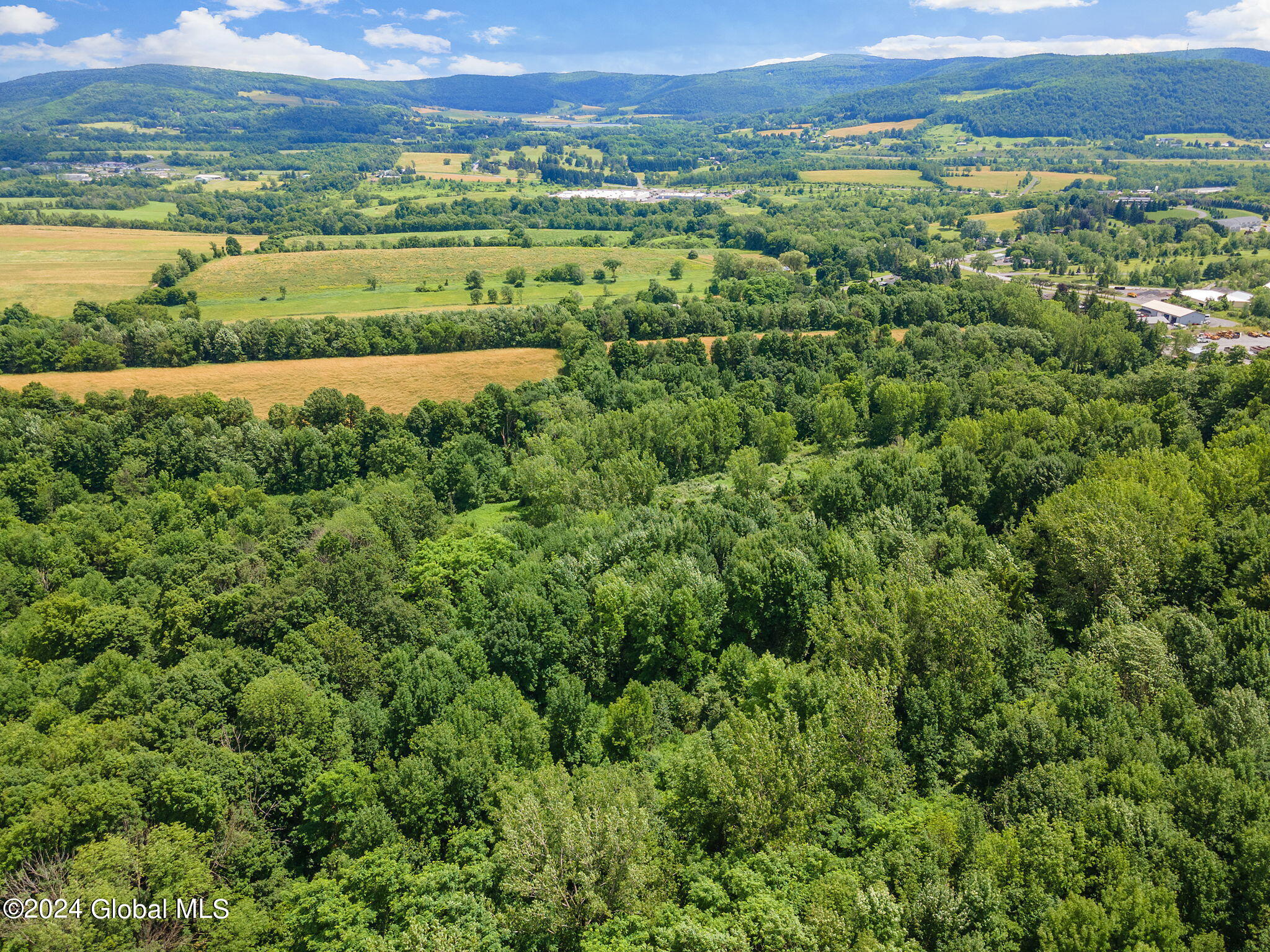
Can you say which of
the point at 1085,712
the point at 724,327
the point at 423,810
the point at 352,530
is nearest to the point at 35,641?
the point at 352,530

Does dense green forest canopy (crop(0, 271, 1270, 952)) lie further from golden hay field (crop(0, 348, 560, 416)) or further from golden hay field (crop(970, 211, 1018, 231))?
golden hay field (crop(970, 211, 1018, 231))

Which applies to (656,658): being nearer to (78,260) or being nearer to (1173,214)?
(78,260)

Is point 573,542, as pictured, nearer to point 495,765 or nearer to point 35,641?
point 495,765

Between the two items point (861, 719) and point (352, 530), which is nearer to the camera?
point (861, 719)

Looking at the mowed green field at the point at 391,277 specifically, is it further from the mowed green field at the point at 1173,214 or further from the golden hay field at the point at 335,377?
the mowed green field at the point at 1173,214

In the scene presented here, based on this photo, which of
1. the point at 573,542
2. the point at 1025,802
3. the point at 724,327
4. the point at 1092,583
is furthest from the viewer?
the point at 724,327

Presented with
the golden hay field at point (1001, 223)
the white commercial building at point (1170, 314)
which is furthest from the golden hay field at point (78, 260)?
the golden hay field at point (1001, 223)

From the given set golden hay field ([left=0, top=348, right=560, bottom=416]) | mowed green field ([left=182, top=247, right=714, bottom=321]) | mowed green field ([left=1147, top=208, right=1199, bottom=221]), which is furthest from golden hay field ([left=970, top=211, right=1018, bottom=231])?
golden hay field ([left=0, top=348, right=560, bottom=416])
